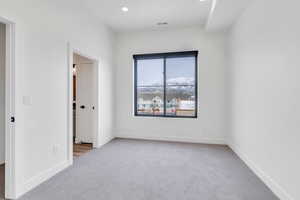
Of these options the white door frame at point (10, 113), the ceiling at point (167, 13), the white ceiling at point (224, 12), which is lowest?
the white door frame at point (10, 113)

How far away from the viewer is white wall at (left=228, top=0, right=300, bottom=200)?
184 centimetres

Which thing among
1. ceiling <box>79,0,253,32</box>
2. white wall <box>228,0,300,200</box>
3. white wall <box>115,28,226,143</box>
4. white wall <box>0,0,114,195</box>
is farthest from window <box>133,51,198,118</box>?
white wall <box>0,0,114,195</box>

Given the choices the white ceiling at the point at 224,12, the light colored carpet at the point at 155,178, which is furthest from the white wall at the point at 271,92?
the light colored carpet at the point at 155,178

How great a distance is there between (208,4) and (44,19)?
2901mm

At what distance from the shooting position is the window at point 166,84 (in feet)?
15.3

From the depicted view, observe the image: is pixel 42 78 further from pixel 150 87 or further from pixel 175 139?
pixel 175 139

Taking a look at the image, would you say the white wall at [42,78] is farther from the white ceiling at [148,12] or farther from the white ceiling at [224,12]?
the white ceiling at [224,12]

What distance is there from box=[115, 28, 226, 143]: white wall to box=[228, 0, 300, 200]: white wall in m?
0.94

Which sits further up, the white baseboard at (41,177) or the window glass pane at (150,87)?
the window glass pane at (150,87)

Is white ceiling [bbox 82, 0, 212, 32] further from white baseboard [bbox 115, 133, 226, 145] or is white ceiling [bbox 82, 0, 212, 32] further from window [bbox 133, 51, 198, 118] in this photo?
white baseboard [bbox 115, 133, 226, 145]

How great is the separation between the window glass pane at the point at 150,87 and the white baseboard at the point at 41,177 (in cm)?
256

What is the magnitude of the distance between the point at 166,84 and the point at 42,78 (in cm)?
308

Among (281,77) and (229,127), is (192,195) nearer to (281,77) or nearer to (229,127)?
(281,77)

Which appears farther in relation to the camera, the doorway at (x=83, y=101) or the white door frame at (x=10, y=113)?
the doorway at (x=83, y=101)
